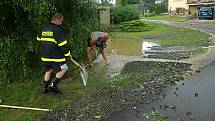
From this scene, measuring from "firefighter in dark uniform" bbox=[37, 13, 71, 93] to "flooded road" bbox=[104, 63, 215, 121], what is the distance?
1.86m

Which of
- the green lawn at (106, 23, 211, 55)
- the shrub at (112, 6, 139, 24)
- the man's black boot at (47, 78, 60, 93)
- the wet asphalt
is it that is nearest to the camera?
the wet asphalt

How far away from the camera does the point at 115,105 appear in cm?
761

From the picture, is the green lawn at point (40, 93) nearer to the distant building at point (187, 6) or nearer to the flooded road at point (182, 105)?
the flooded road at point (182, 105)

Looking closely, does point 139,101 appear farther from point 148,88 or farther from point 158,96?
point 148,88

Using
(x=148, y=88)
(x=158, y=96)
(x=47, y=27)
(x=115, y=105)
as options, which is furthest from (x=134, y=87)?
(x=47, y=27)

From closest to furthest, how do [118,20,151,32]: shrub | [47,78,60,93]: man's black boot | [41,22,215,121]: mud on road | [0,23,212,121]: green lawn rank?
[41,22,215,121]: mud on road, [0,23,212,121]: green lawn, [47,78,60,93]: man's black boot, [118,20,151,32]: shrub

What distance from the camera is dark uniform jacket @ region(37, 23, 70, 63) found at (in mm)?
8125

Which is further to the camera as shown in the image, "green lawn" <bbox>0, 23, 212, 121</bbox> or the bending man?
the bending man

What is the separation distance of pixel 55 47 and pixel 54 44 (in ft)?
0.22

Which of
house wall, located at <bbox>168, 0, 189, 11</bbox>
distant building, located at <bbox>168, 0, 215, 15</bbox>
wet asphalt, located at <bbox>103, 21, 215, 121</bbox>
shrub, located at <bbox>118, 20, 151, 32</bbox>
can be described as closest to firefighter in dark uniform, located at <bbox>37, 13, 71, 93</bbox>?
wet asphalt, located at <bbox>103, 21, 215, 121</bbox>

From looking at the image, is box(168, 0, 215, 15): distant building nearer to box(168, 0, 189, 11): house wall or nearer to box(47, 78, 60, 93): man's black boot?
box(168, 0, 189, 11): house wall

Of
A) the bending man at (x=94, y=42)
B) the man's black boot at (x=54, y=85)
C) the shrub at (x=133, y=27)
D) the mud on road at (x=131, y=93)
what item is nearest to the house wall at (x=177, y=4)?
the shrub at (x=133, y=27)

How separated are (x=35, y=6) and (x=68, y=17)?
5.35 feet

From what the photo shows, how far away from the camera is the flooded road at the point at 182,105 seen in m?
6.80
